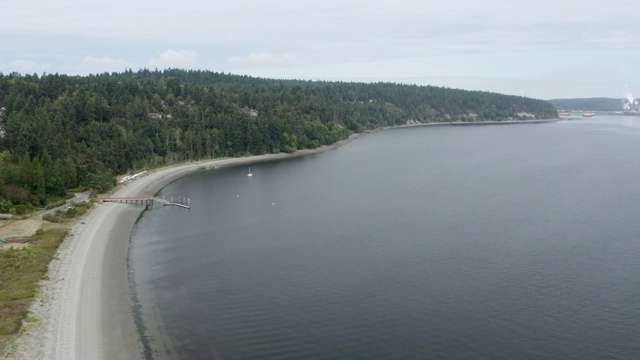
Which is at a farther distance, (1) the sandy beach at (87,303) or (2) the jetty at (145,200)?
(2) the jetty at (145,200)

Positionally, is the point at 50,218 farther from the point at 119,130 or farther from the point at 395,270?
the point at 119,130

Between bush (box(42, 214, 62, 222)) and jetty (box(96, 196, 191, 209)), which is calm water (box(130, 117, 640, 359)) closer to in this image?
jetty (box(96, 196, 191, 209))

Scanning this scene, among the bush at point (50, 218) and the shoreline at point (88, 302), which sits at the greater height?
the bush at point (50, 218)

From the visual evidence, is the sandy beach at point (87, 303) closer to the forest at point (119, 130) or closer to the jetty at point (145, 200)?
the jetty at point (145, 200)

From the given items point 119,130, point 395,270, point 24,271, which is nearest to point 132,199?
point 24,271

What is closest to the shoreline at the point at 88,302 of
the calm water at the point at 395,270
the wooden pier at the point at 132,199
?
the calm water at the point at 395,270

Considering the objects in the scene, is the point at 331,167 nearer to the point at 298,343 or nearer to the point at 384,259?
the point at 384,259

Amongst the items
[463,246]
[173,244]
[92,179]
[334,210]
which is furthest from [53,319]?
[92,179]
